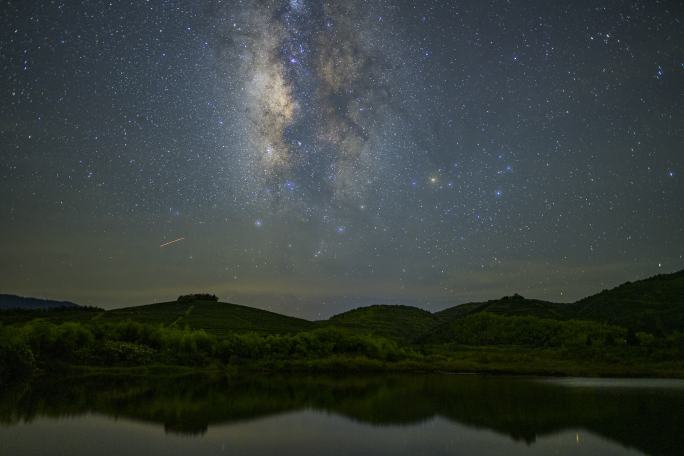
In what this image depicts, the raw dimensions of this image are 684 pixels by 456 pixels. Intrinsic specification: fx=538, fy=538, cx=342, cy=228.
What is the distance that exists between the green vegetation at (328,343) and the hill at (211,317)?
0.86 feet

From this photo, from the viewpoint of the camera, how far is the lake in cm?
2147

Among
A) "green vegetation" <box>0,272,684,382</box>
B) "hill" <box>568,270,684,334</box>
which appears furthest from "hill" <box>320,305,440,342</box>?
"hill" <box>568,270,684,334</box>

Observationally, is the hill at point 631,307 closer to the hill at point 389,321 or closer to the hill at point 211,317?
the hill at point 389,321

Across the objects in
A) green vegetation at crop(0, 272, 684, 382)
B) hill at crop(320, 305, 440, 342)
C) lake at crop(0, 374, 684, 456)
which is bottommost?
lake at crop(0, 374, 684, 456)

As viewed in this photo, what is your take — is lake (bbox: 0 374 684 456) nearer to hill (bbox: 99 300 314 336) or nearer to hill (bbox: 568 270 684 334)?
hill (bbox: 99 300 314 336)

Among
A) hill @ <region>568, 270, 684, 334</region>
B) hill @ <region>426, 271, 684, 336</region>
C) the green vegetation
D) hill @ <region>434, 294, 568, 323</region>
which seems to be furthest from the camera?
hill @ <region>434, 294, 568, 323</region>

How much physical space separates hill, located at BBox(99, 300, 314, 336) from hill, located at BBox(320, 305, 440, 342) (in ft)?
65.4

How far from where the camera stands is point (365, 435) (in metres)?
24.2

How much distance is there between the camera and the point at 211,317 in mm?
107750

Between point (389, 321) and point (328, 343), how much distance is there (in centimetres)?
8782

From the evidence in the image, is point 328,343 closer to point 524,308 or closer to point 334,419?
point 334,419

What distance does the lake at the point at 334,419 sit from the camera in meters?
21.5

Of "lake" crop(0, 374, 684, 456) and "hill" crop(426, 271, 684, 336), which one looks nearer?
"lake" crop(0, 374, 684, 456)

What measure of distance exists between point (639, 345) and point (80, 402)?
248 feet
